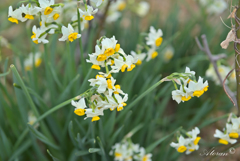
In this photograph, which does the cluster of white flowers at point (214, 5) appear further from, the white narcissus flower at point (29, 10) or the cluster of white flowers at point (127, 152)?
the white narcissus flower at point (29, 10)

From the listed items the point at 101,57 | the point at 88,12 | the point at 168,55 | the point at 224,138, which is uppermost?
the point at 88,12

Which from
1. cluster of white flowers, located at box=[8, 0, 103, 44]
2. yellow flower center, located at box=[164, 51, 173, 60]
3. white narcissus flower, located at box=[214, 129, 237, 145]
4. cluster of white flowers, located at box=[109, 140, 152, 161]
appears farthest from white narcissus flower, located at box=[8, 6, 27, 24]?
yellow flower center, located at box=[164, 51, 173, 60]

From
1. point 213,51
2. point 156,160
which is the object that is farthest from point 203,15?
point 156,160

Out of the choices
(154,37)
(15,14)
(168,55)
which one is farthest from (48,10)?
(168,55)

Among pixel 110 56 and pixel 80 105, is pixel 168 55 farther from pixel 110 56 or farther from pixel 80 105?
pixel 80 105

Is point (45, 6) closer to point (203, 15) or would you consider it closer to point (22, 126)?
point (22, 126)

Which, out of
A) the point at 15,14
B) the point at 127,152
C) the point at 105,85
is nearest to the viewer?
the point at 105,85
